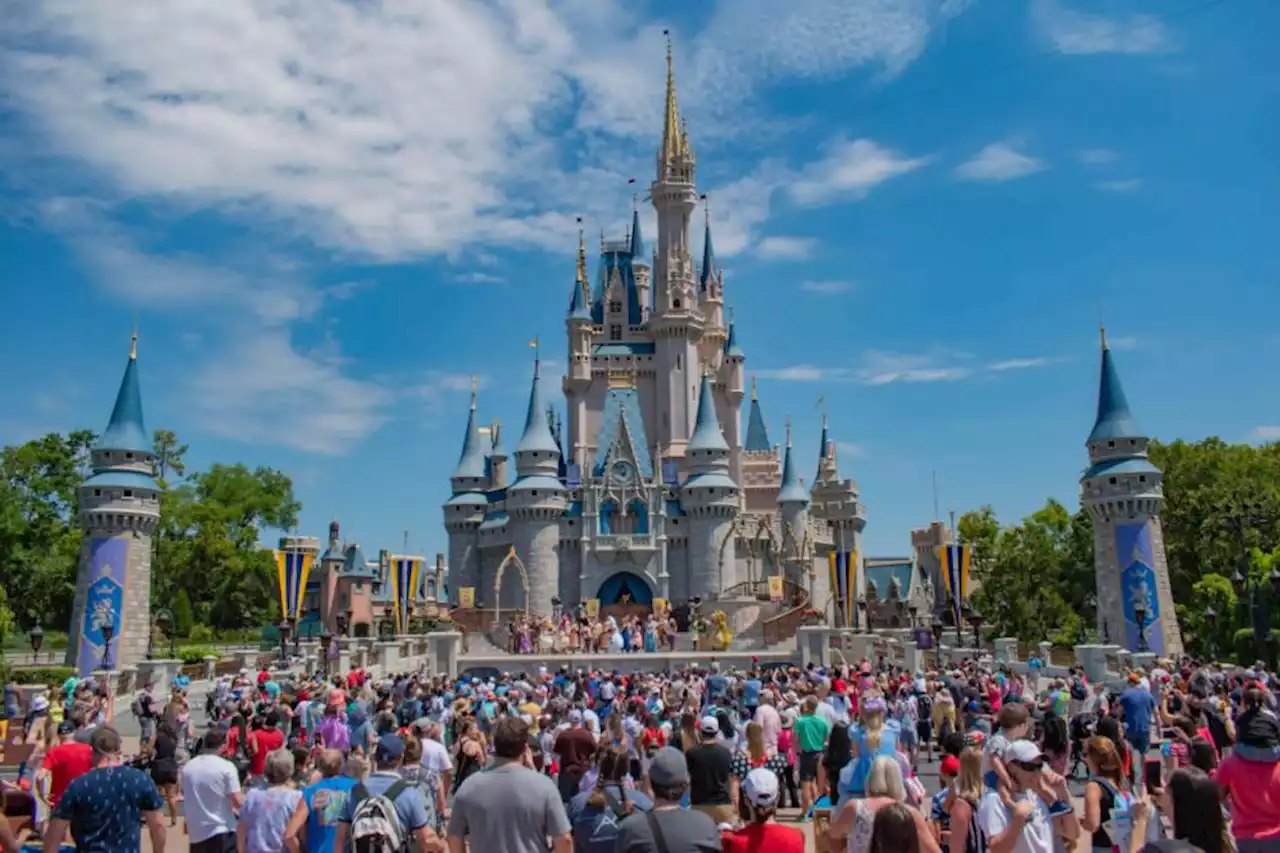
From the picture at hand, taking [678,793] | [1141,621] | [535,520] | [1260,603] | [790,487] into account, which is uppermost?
[790,487]

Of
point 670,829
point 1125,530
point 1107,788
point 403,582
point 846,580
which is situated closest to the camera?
point 670,829

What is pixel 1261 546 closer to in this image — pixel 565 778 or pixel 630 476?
pixel 630 476

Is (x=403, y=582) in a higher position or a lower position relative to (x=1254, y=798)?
higher

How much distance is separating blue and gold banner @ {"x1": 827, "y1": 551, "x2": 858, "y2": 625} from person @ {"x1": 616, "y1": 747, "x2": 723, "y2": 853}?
135ft

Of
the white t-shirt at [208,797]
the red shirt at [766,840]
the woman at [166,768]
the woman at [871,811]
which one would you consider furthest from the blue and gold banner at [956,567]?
the red shirt at [766,840]

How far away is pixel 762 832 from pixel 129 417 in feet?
160

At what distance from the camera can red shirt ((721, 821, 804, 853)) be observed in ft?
18.2

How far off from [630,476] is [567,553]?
5928 millimetres

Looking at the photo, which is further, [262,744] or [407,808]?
[262,744]

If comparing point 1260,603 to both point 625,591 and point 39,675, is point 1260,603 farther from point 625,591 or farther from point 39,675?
point 39,675

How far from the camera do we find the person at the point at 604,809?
6961mm

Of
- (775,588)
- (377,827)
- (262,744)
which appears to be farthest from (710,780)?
(775,588)

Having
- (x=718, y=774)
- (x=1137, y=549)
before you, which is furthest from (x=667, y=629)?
(x=718, y=774)

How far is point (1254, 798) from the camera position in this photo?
271 inches
